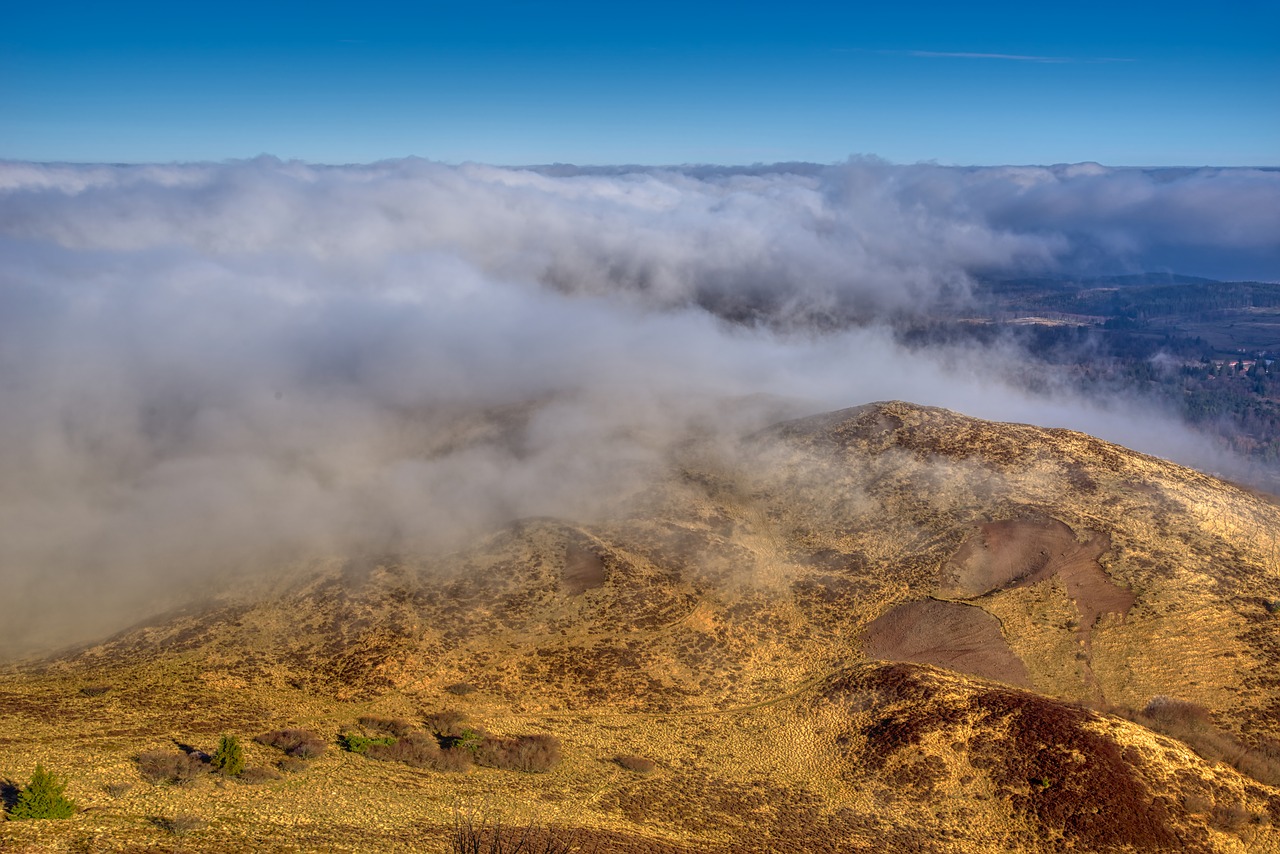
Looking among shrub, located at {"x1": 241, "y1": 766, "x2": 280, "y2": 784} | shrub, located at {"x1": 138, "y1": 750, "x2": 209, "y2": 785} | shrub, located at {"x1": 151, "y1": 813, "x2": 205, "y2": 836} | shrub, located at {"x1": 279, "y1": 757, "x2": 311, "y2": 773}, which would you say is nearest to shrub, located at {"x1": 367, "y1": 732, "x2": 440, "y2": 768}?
shrub, located at {"x1": 279, "y1": 757, "x2": 311, "y2": 773}

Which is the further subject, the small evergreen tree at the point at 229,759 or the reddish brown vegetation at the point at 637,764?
the reddish brown vegetation at the point at 637,764

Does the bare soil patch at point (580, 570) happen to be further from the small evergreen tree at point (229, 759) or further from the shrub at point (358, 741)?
the small evergreen tree at point (229, 759)

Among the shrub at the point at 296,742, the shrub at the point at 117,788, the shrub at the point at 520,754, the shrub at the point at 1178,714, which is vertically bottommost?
the shrub at the point at 520,754

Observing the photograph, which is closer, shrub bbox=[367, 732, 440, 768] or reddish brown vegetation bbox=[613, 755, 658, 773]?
shrub bbox=[367, 732, 440, 768]

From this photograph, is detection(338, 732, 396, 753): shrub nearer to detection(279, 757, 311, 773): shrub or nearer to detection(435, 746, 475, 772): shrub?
detection(279, 757, 311, 773): shrub

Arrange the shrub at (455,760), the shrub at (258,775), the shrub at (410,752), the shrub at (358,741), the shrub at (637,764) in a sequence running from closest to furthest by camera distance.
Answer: the shrub at (258,775) < the shrub at (455,760) < the shrub at (410,752) < the shrub at (637,764) < the shrub at (358,741)

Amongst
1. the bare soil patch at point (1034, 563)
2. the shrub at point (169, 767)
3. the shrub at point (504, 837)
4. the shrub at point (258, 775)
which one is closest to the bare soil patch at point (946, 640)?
the bare soil patch at point (1034, 563)
